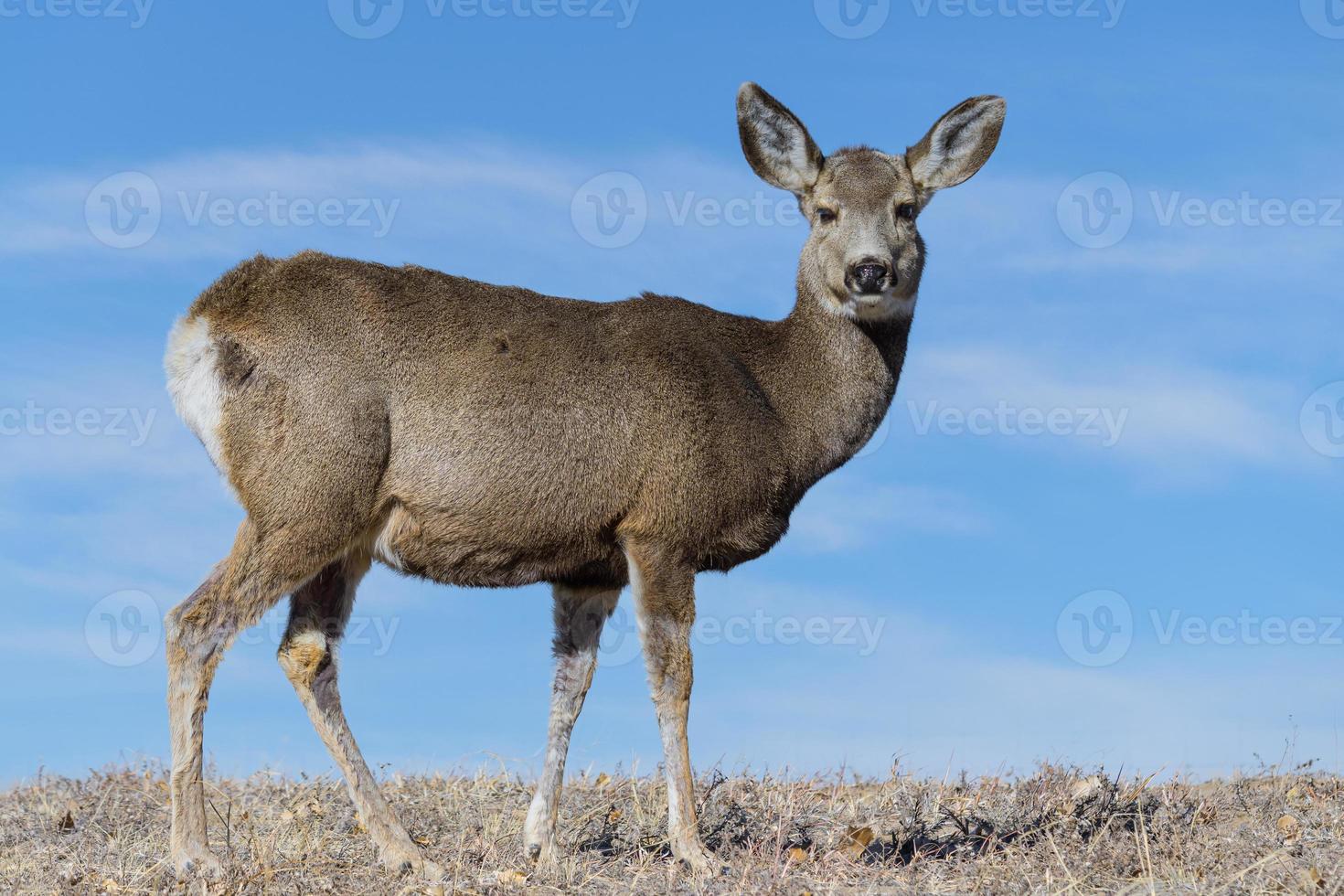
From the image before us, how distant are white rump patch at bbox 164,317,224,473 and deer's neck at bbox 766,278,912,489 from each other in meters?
3.39

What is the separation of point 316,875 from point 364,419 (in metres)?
2.53

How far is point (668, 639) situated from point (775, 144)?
3518mm

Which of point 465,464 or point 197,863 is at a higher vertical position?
point 465,464

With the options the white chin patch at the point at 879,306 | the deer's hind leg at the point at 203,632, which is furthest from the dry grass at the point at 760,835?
the white chin patch at the point at 879,306

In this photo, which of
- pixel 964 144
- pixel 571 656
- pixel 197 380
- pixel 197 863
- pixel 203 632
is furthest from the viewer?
pixel 964 144

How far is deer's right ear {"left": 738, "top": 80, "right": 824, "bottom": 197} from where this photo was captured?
9328mm

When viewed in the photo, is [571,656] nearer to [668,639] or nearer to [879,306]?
[668,639]

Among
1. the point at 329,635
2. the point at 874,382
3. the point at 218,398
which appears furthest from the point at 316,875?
the point at 874,382

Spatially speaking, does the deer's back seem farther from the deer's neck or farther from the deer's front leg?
the deer's neck

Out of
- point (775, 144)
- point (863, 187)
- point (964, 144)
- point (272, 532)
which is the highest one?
point (964, 144)

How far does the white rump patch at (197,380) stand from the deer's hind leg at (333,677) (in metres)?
0.99

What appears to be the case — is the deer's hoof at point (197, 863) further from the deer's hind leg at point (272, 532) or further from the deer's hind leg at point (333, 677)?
the deer's hind leg at point (333, 677)

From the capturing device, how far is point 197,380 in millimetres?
8227

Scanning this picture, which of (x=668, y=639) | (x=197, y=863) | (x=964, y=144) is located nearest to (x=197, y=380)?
(x=197, y=863)
